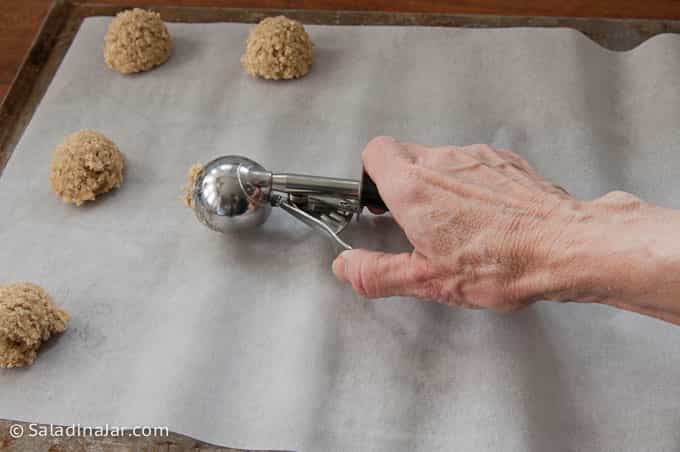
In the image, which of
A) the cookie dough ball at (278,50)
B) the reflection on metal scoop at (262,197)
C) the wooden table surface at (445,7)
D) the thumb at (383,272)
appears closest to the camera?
the thumb at (383,272)

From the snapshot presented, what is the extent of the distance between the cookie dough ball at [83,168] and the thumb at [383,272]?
417mm

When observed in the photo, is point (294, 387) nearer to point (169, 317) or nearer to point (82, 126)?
point (169, 317)

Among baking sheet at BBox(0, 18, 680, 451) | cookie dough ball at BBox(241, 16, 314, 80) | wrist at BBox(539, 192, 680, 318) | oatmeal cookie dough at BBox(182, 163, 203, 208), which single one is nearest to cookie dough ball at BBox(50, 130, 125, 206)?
baking sheet at BBox(0, 18, 680, 451)

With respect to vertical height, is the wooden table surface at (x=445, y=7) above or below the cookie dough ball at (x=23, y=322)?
above

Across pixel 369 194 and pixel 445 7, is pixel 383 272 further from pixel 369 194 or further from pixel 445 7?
pixel 445 7

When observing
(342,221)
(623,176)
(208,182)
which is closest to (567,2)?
(623,176)

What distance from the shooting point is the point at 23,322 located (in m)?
0.87

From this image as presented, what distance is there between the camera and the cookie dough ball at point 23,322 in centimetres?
87

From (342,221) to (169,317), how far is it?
273 mm

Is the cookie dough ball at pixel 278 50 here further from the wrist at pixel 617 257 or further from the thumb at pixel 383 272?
the wrist at pixel 617 257

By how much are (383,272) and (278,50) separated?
53cm

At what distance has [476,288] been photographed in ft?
2.64

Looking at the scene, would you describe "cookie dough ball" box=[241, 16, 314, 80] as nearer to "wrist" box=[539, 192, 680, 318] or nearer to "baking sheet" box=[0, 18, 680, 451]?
"baking sheet" box=[0, 18, 680, 451]

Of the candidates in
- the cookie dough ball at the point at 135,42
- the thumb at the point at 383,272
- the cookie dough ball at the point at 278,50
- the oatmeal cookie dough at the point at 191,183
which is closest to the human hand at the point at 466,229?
the thumb at the point at 383,272
